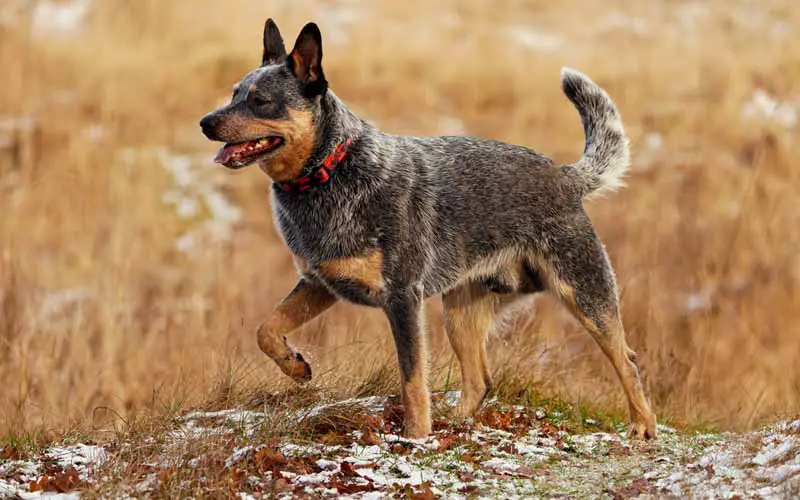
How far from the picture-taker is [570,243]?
248 inches

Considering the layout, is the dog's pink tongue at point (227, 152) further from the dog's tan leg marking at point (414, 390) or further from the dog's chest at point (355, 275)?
the dog's tan leg marking at point (414, 390)

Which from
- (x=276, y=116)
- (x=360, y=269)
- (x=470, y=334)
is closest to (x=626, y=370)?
(x=470, y=334)

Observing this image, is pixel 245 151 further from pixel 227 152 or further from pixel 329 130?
pixel 329 130

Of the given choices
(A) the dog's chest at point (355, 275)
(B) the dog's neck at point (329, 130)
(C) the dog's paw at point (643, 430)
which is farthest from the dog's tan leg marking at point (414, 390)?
(C) the dog's paw at point (643, 430)

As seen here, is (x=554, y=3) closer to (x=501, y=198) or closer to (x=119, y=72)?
(x=119, y=72)

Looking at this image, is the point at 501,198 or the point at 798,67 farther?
the point at 798,67

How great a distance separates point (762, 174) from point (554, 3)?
292 inches

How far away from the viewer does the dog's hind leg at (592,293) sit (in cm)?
630

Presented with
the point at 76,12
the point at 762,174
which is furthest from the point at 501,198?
the point at 76,12

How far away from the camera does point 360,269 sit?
5633 millimetres

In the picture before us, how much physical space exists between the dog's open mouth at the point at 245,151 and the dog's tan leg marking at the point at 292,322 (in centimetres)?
83

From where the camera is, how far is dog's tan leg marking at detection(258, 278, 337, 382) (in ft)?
19.2

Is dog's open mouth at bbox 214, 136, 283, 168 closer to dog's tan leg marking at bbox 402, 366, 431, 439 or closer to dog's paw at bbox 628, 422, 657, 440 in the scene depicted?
dog's tan leg marking at bbox 402, 366, 431, 439

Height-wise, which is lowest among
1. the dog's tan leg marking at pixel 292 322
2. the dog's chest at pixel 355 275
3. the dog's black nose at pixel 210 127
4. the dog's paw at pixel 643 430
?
the dog's paw at pixel 643 430
